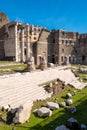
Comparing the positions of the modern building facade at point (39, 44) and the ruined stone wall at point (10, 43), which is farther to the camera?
the modern building facade at point (39, 44)

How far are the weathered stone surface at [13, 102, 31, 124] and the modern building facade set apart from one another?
30.1 metres

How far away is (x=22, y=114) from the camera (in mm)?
13242

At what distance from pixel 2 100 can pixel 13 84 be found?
11.6 feet

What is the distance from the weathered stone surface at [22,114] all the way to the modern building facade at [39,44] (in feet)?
98.6

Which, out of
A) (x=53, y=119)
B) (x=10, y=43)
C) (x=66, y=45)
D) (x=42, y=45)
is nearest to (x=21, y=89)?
(x=53, y=119)

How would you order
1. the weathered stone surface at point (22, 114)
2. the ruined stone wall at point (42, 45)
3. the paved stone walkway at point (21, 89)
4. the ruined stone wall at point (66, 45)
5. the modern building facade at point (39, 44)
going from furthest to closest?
the ruined stone wall at point (66, 45) → the ruined stone wall at point (42, 45) → the modern building facade at point (39, 44) → the paved stone walkway at point (21, 89) → the weathered stone surface at point (22, 114)

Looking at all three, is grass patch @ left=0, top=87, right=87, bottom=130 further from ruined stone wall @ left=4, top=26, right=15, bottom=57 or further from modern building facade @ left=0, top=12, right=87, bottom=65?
ruined stone wall @ left=4, top=26, right=15, bottom=57

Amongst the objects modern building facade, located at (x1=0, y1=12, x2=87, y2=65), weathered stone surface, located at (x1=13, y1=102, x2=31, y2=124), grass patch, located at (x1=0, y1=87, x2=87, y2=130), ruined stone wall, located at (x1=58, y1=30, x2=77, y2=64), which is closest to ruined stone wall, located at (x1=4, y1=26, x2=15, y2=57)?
modern building facade, located at (x1=0, y1=12, x2=87, y2=65)

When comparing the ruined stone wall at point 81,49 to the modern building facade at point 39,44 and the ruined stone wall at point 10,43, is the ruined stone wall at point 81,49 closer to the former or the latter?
the modern building facade at point 39,44

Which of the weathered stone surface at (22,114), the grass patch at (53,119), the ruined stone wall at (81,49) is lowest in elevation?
the grass patch at (53,119)

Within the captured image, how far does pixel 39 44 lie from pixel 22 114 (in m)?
42.2

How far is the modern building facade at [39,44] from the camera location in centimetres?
4865

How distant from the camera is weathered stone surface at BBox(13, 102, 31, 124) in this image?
13008 millimetres

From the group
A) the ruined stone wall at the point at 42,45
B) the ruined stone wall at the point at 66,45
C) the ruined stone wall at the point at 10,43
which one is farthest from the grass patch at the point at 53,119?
the ruined stone wall at the point at 66,45
